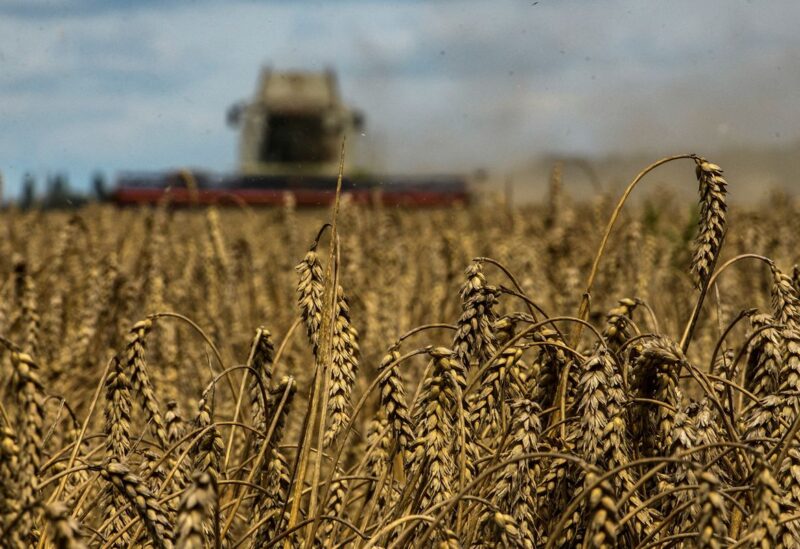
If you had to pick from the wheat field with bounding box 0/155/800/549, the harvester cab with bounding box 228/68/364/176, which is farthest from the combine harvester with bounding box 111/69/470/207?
the wheat field with bounding box 0/155/800/549

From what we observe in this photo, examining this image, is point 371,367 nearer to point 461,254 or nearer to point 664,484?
point 461,254

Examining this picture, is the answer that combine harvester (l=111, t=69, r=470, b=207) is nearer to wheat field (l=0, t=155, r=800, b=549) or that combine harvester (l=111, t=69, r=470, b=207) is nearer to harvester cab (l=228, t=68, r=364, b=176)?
harvester cab (l=228, t=68, r=364, b=176)

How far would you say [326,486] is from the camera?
→ 1871mm

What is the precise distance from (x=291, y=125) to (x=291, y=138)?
55 centimetres

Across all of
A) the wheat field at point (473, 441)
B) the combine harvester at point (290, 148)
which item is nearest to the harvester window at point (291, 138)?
the combine harvester at point (290, 148)

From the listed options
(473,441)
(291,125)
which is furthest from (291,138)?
(473,441)

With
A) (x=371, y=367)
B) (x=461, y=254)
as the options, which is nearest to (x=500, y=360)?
(x=371, y=367)

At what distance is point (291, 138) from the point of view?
2508 cm

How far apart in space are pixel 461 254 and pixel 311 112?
57.0 ft

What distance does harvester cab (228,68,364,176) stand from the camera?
22469mm

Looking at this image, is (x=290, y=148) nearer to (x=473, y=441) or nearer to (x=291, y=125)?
(x=291, y=125)

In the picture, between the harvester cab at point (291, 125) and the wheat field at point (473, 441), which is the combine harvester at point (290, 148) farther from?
the wheat field at point (473, 441)

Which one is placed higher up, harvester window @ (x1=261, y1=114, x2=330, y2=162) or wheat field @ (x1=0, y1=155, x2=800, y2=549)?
harvester window @ (x1=261, y1=114, x2=330, y2=162)

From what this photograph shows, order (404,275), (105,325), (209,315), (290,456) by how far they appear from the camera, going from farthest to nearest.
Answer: (404,275), (209,315), (105,325), (290,456)
